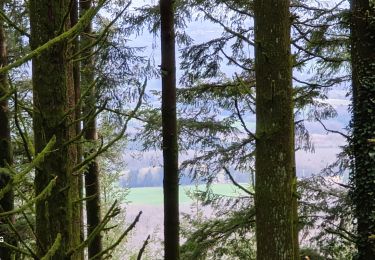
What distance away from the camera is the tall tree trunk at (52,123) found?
1656mm

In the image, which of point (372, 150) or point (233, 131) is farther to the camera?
point (233, 131)

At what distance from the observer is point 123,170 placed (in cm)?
2302

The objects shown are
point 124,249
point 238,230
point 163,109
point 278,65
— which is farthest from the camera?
point 124,249

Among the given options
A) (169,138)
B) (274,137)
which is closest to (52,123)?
(274,137)

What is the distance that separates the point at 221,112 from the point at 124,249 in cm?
1507

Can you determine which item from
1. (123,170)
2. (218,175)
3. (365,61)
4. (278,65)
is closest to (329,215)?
(218,175)

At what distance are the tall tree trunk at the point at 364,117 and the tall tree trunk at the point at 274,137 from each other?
4.36m

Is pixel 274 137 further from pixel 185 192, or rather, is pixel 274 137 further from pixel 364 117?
pixel 185 192

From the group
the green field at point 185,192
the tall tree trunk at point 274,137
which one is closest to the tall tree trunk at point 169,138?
the green field at point 185,192

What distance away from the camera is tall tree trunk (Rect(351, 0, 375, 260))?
7633mm

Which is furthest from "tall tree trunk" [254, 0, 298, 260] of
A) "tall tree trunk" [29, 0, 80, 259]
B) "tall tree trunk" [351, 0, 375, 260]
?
"tall tree trunk" [351, 0, 375, 260]

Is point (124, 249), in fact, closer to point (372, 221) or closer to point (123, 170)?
point (123, 170)

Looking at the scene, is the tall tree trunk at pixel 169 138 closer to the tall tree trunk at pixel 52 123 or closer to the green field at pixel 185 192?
the green field at pixel 185 192

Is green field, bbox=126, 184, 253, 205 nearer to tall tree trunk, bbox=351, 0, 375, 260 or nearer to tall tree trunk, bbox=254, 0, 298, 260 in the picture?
tall tree trunk, bbox=351, 0, 375, 260
